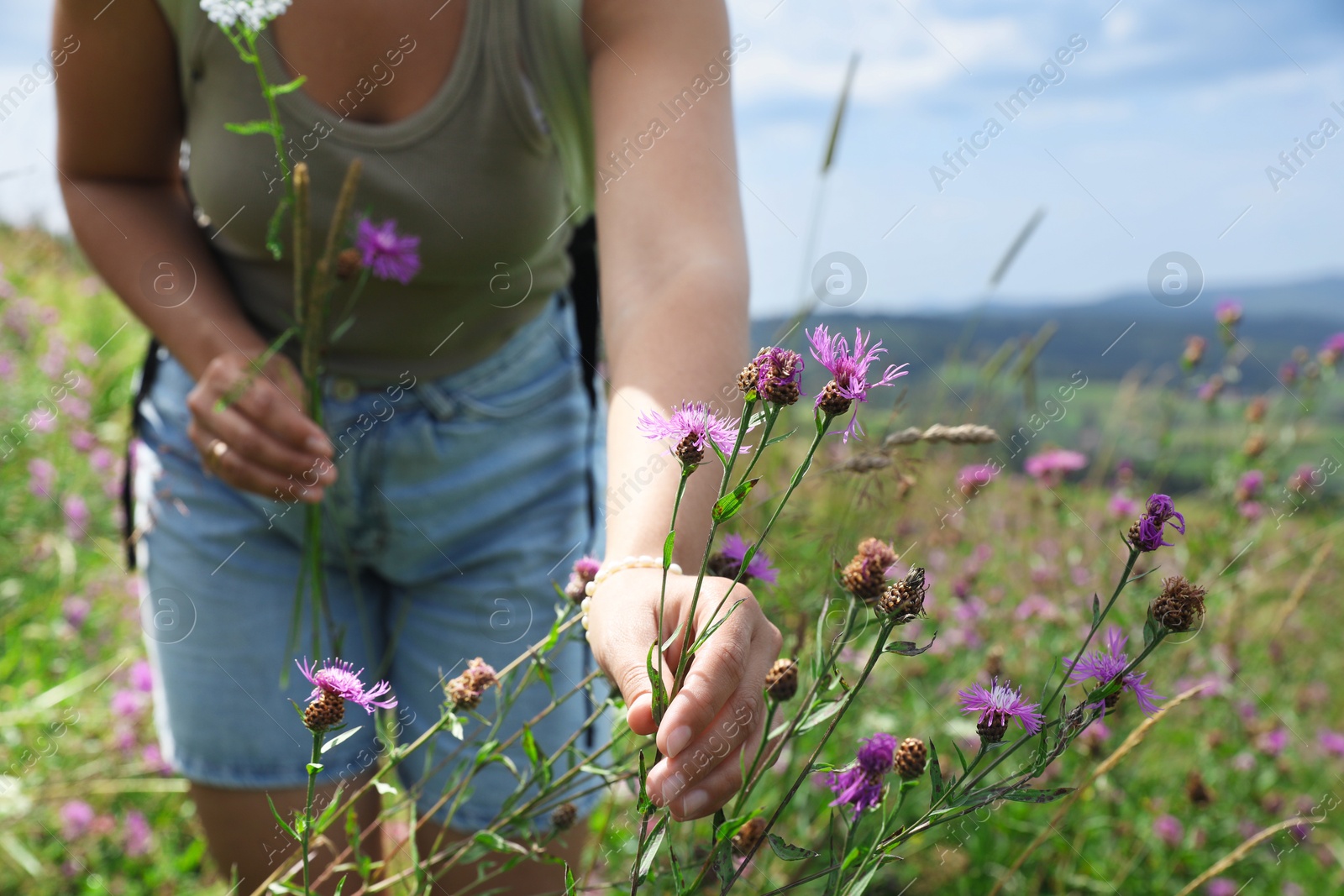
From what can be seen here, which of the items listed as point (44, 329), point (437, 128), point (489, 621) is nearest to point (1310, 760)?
point (489, 621)

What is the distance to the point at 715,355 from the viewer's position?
732 millimetres

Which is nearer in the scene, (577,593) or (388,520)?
(577,593)

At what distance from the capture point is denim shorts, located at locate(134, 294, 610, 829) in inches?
45.4

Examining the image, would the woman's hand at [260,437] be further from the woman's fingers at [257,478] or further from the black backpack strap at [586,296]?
the black backpack strap at [586,296]

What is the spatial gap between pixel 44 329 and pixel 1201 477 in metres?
3.44

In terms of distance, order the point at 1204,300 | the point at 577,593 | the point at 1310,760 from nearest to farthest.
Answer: the point at 577,593 < the point at 1204,300 < the point at 1310,760

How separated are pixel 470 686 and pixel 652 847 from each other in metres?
0.20

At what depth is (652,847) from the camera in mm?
515

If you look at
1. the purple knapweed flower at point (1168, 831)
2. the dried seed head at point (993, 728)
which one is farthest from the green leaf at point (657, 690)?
the purple knapweed flower at point (1168, 831)

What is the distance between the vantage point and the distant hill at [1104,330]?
1663mm

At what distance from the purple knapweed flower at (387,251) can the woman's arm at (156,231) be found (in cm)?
15

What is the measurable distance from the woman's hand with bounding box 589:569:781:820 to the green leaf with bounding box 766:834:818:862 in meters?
0.04

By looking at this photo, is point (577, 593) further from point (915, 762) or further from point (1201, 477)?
point (1201, 477)

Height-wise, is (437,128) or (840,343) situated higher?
(437,128)
